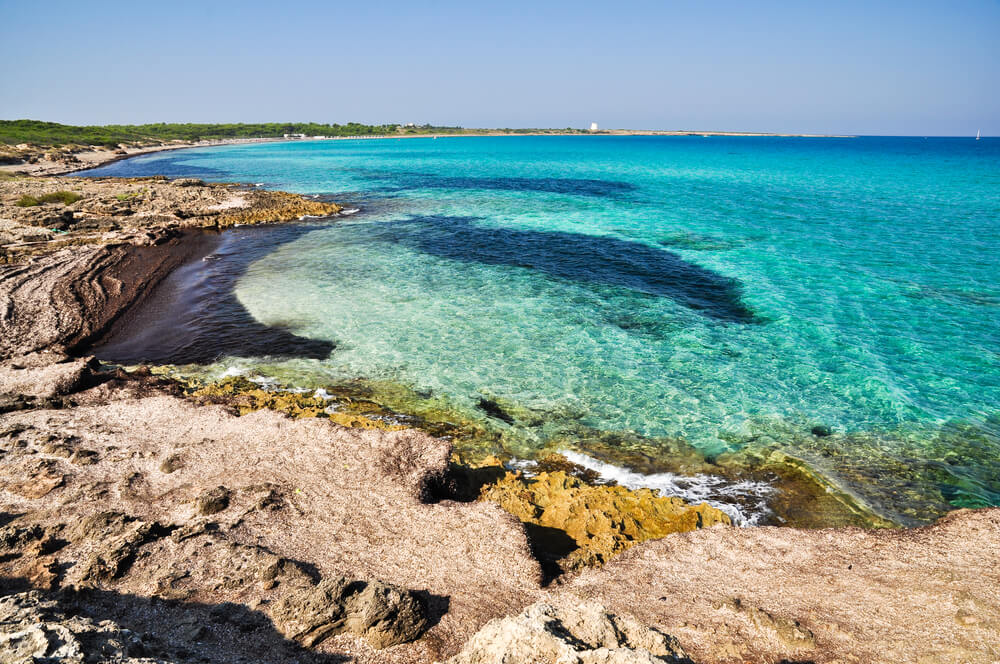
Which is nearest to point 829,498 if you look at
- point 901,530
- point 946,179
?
point 901,530

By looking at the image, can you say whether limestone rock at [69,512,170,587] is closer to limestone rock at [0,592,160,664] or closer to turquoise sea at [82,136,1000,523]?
limestone rock at [0,592,160,664]

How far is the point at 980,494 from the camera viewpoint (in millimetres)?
10172

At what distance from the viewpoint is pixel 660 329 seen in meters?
18.8

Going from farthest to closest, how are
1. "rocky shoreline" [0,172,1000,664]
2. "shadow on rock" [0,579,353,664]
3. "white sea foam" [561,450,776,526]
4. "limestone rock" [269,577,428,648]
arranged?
"white sea foam" [561,450,776,526] → "limestone rock" [269,577,428,648] → "rocky shoreline" [0,172,1000,664] → "shadow on rock" [0,579,353,664]

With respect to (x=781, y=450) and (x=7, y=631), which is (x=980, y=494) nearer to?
(x=781, y=450)

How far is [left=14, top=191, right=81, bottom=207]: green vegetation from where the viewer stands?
35.4 meters

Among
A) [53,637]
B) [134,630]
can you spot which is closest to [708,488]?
[134,630]

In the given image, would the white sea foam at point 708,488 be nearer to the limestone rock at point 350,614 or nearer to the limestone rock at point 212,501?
the limestone rock at point 350,614

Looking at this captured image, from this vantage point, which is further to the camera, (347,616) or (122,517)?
(122,517)

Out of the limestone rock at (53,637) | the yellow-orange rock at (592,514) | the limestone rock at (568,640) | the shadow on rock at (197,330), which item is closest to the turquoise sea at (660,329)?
the shadow on rock at (197,330)

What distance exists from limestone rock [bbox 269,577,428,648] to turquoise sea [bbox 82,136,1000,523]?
5659 millimetres

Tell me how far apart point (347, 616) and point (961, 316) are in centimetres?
2499

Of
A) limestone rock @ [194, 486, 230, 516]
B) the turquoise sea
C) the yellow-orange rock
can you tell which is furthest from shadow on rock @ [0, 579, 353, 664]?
the turquoise sea

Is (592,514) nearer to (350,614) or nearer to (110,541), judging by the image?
(350,614)
